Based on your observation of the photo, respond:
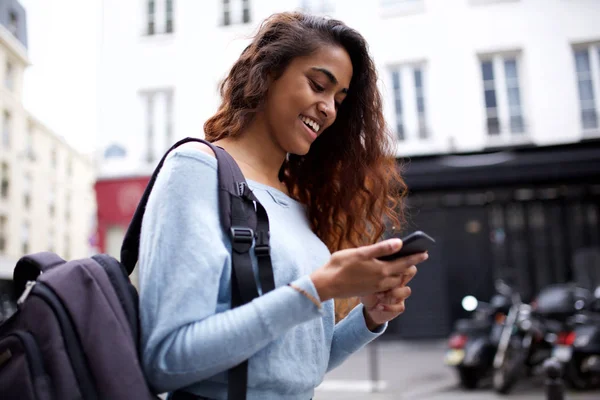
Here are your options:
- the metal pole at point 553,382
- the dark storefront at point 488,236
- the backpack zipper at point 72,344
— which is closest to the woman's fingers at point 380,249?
the backpack zipper at point 72,344

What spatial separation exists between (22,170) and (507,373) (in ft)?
17.1

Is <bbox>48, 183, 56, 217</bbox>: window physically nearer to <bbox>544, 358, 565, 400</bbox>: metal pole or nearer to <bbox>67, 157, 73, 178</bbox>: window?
<bbox>67, 157, 73, 178</bbox>: window

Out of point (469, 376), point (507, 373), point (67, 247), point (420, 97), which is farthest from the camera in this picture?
point (420, 97)

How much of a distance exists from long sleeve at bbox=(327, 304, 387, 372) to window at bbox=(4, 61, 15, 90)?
123 inches

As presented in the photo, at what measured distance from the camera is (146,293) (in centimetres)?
97

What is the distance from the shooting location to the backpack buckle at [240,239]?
1016 mm

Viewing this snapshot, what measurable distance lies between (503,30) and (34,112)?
335 inches

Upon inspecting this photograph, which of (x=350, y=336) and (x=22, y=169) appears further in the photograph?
(x=22, y=169)

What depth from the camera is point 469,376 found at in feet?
20.2

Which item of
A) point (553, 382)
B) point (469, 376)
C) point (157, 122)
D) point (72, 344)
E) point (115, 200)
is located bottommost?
point (469, 376)

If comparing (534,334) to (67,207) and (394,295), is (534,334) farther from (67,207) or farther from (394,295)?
(394,295)

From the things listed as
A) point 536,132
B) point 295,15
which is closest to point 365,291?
point 295,15

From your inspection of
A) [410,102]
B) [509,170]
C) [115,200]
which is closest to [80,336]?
[509,170]

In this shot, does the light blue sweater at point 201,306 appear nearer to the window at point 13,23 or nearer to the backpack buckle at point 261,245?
the backpack buckle at point 261,245
